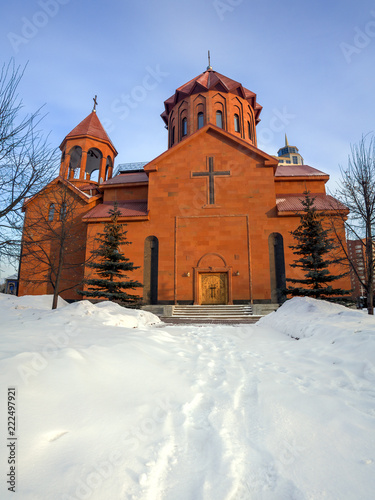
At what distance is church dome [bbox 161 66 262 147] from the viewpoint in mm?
24656

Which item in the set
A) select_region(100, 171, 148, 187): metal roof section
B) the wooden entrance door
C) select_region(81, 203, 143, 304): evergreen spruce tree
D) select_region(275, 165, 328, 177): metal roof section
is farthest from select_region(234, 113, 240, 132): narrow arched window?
select_region(81, 203, 143, 304): evergreen spruce tree

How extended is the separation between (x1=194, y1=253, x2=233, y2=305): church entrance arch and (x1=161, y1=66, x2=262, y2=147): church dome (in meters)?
13.1

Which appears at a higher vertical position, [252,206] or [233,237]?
[252,206]

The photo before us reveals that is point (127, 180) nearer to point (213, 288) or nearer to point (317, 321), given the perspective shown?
point (213, 288)

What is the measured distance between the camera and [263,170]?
61.5ft

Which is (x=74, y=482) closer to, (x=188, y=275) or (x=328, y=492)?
(x=328, y=492)

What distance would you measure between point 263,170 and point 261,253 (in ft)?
19.1

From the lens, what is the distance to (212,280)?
1750cm

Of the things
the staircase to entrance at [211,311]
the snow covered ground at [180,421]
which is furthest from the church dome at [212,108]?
the snow covered ground at [180,421]

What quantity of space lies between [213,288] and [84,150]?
17.7 meters

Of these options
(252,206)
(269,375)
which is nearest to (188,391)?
(269,375)

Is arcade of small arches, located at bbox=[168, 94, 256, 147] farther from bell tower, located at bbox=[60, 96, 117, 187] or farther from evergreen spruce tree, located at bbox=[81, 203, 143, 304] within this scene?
evergreen spruce tree, located at bbox=[81, 203, 143, 304]

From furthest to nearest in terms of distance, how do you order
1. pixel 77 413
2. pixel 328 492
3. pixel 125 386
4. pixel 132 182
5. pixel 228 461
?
pixel 132 182 → pixel 125 386 → pixel 77 413 → pixel 228 461 → pixel 328 492

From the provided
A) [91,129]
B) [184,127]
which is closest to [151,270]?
[184,127]
